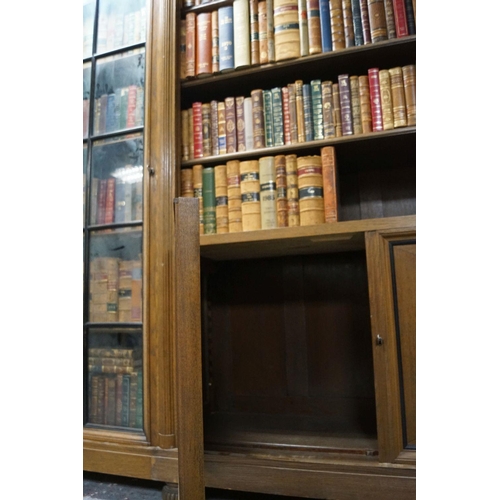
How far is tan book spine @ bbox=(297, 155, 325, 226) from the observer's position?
4.21 ft

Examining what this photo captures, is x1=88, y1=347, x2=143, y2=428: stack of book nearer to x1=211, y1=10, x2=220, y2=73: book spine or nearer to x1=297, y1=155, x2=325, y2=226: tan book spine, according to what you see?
x1=297, y1=155, x2=325, y2=226: tan book spine

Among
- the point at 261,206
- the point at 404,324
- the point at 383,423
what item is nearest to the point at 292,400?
the point at 383,423

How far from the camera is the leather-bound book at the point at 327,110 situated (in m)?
1.31

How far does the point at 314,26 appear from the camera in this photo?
4.39 feet

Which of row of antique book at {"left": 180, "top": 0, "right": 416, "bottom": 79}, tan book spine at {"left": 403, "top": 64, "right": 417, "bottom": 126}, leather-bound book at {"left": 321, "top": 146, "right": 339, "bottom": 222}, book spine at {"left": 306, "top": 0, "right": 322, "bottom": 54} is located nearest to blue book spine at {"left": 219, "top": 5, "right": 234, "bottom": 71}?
row of antique book at {"left": 180, "top": 0, "right": 416, "bottom": 79}

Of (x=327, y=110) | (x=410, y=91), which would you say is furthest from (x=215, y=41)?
(x=410, y=91)

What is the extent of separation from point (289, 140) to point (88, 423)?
1.20 m

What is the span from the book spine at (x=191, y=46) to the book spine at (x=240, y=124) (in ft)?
0.70

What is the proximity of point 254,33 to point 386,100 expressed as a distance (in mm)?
529

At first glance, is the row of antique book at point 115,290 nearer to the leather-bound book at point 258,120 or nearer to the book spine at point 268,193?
the book spine at point 268,193

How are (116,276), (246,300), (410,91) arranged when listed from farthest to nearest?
(246,300)
(116,276)
(410,91)

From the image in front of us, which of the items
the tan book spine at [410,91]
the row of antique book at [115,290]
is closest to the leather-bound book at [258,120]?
the tan book spine at [410,91]

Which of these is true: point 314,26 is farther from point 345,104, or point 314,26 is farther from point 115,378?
point 115,378
